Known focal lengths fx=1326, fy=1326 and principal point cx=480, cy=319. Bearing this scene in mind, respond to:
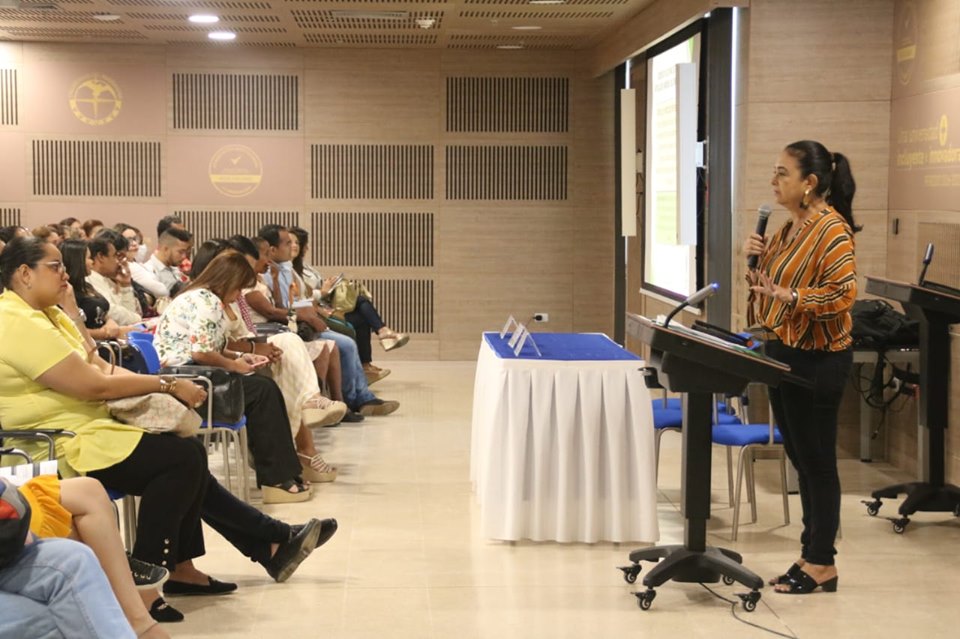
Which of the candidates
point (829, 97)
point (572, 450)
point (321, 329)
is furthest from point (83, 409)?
point (829, 97)

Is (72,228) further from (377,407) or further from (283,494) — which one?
(283,494)

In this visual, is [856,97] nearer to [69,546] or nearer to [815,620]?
[815,620]

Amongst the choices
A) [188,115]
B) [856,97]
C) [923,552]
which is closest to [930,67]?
[856,97]

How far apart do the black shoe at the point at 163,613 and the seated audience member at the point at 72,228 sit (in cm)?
402

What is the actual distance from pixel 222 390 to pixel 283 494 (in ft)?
2.85

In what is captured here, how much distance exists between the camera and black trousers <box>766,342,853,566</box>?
500 centimetres

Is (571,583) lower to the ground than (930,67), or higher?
lower

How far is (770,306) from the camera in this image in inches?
202

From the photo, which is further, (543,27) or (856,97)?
(543,27)

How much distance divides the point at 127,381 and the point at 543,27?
7468 mm

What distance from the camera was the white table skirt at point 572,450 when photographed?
5.73 metres

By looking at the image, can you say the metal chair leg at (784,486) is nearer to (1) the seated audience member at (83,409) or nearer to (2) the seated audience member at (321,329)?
(1) the seated audience member at (83,409)

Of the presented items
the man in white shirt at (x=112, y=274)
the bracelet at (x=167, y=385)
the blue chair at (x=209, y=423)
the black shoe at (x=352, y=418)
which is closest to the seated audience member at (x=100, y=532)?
the bracelet at (x=167, y=385)

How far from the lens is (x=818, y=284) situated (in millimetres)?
4980
